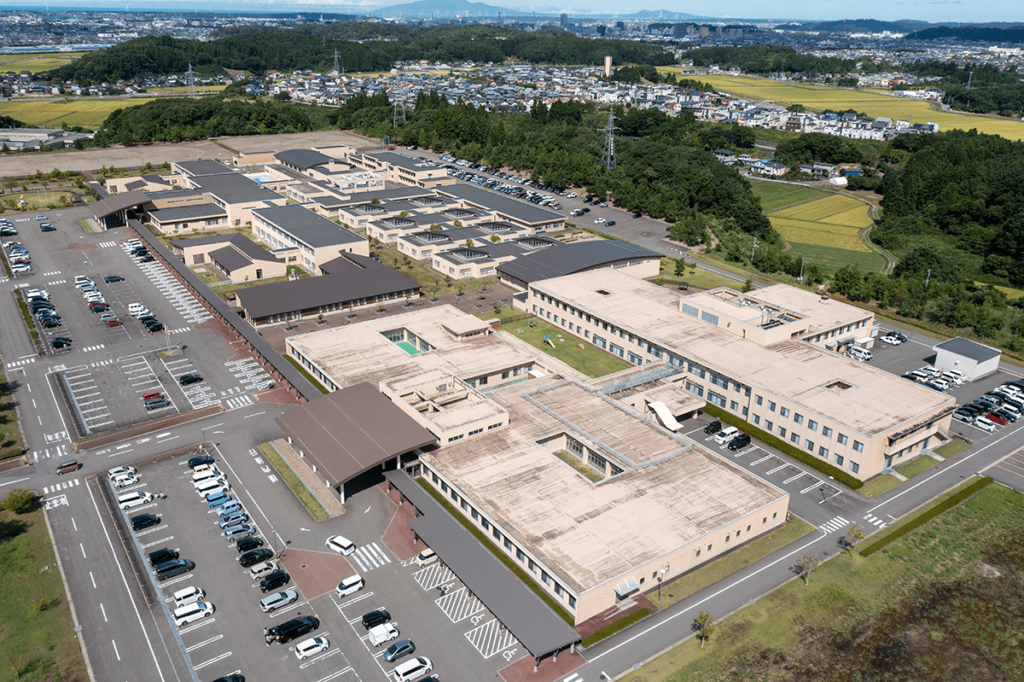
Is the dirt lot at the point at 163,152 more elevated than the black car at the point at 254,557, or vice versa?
the dirt lot at the point at 163,152

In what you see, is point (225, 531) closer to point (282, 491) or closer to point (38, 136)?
point (282, 491)

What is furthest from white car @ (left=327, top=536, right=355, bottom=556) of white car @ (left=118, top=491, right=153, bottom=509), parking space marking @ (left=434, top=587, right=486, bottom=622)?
white car @ (left=118, top=491, right=153, bottom=509)

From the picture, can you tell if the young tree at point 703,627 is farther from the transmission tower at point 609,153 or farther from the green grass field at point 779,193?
the transmission tower at point 609,153

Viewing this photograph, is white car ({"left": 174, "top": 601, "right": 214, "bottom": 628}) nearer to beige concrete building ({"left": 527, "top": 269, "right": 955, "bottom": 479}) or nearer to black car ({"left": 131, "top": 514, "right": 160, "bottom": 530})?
black car ({"left": 131, "top": 514, "right": 160, "bottom": 530})

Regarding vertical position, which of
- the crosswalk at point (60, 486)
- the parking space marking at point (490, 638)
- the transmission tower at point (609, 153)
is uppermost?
the transmission tower at point (609, 153)

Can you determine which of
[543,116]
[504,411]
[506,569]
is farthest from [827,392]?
[543,116]

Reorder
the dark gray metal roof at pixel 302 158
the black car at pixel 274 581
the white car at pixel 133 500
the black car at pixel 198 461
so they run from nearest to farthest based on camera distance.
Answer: the black car at pixel 274 581 → the white car at pixel 133 500 → the black car at pixel 198 461 → the dark gray metal roof at pixel 302 158

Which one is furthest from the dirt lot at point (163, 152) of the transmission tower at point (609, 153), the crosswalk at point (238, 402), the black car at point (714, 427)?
the black car at point (714, 427)

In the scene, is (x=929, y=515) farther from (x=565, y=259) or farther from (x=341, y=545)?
(x=565, y=259)
